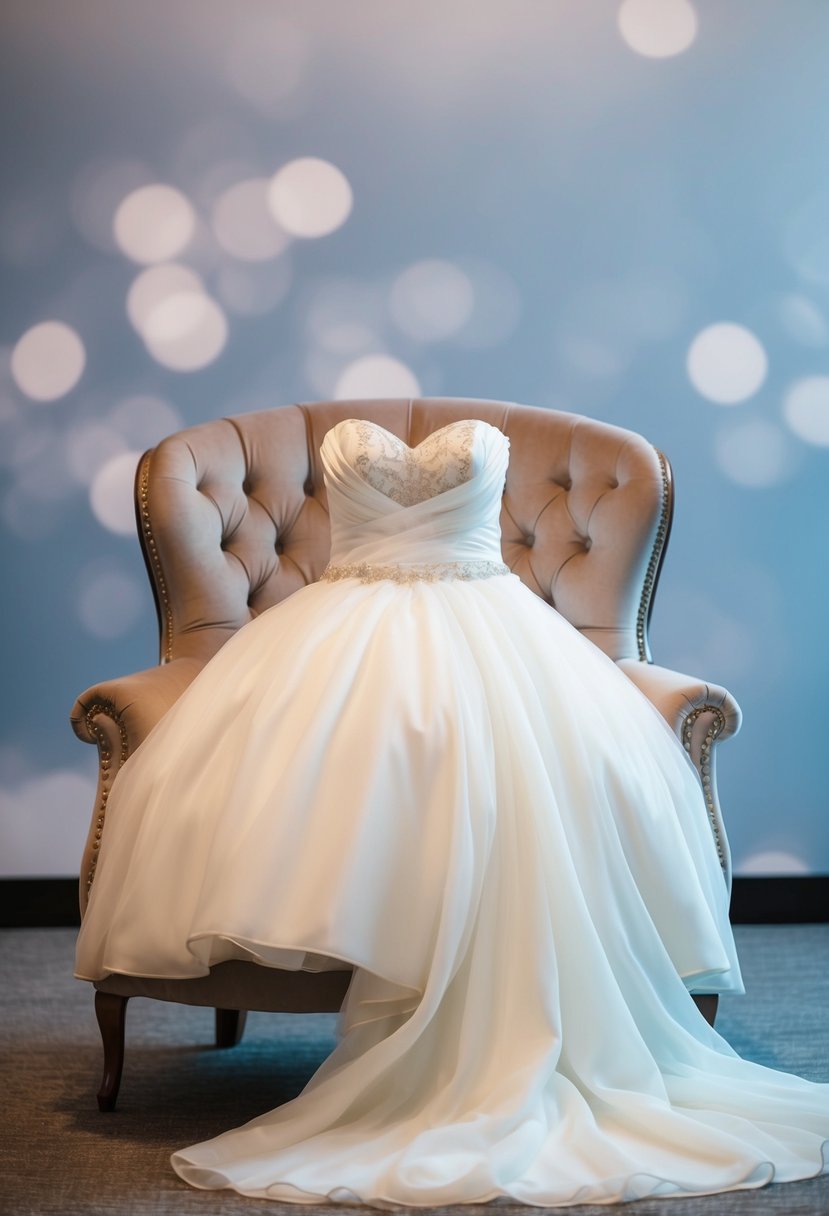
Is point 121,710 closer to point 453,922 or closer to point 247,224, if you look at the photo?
point 453,922

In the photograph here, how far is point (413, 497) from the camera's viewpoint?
2109 millimetres

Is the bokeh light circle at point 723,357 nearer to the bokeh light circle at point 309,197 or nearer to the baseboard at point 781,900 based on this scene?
the bokeh light circle at point 309,197

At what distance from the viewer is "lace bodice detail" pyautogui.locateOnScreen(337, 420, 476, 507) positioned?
209 centimetres

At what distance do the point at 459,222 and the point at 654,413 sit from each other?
26.8 inches

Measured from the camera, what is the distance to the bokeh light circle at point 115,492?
2977mm

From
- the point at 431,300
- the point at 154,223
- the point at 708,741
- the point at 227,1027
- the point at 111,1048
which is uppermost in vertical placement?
the point at 154,223

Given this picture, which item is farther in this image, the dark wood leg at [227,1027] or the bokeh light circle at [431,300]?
the bokeh light circle at [431,300]

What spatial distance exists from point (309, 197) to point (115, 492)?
2.86 feet

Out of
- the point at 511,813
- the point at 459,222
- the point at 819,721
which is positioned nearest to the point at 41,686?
the point at 459,222

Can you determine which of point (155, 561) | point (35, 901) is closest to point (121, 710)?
point (155, 561)

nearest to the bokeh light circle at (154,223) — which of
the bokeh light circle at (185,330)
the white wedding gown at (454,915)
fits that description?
the bokeh light circle at (185,330)

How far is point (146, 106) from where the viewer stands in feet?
9.73

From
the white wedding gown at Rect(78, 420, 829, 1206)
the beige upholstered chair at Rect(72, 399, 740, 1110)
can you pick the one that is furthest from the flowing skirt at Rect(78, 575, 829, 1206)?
the beige upholstered chair at Rect(72, 399, 740, 1110)

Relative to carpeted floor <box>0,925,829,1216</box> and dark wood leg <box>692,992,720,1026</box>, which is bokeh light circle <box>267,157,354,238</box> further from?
dark wood leg <box>692,992,720,1026</box>
